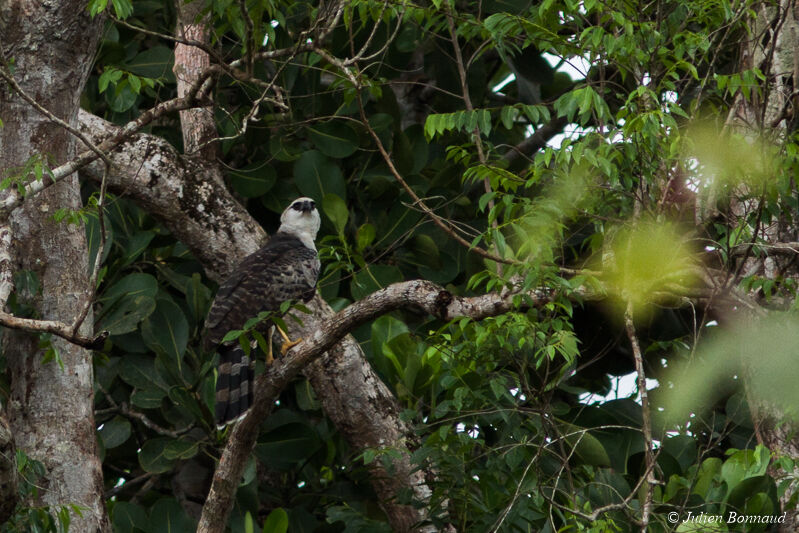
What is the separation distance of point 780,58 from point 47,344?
3.63m

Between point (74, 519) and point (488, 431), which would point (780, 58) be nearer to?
point (488, 431)

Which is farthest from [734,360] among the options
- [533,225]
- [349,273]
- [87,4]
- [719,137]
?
[87,4]

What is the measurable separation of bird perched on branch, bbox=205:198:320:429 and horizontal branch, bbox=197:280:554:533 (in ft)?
1.98

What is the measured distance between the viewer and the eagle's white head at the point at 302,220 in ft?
18.8

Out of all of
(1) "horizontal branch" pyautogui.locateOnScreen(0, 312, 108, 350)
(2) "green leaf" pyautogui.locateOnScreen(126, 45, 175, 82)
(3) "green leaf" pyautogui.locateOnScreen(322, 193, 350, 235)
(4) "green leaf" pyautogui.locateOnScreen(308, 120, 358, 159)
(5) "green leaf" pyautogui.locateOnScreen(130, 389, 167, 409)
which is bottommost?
(5) "green leaf" pyautogui.locateOnScreen(130, 389, 167, 409)

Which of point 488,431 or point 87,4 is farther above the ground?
point 87,4

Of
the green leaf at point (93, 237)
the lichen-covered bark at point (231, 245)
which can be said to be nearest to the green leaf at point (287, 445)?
the lichen-covered bark at point (231, 245)

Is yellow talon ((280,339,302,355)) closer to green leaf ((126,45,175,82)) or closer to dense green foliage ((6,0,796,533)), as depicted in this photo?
dense green foliage ((6,0,796,533))

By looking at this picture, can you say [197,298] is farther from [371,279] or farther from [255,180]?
[371,279]

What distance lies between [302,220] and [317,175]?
0.27 metres

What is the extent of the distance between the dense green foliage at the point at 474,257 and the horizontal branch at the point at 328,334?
0.09 metres

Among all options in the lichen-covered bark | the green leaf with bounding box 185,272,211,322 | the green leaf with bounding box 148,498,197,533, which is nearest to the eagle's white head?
the lichen-covered bark

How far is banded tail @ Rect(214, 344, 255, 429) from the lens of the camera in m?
4.77

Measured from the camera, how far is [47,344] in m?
4.27
